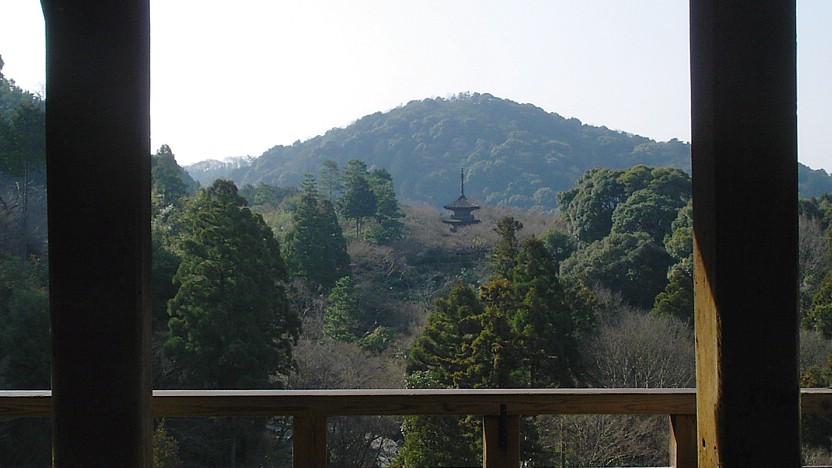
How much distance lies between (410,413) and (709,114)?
97 centimetres

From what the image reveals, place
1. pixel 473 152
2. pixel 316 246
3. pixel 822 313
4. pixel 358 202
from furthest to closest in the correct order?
pixel 473 152 → pixel 358 202 → pixel 316 246 → pixel 822 313

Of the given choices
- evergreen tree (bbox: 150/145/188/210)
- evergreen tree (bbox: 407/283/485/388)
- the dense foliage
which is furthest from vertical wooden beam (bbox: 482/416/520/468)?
evergreen tree (bbox: 150/145/188/210)

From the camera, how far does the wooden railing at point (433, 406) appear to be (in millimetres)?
1633

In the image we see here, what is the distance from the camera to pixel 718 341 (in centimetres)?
98

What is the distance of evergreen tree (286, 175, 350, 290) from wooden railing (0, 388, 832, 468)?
62.8ft

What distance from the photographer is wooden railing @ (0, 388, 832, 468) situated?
1.63m

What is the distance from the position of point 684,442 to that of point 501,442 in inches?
16.9

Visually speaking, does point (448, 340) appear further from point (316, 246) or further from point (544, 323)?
point (316, 246)

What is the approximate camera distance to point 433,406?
5.50 feet

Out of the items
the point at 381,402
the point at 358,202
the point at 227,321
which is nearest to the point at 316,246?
the point at 358,202

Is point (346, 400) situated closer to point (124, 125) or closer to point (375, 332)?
point (124, 125)

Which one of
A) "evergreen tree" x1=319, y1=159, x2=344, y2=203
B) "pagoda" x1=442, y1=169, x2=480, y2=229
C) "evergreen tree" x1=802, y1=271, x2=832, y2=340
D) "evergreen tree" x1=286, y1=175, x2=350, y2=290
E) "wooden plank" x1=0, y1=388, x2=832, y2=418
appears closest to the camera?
"wooden plank" x1=0, y1=388, x2=832, y2=418

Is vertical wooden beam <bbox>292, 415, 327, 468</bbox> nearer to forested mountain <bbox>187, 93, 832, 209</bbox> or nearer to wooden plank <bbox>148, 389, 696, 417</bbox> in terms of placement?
wooden plank <bbox>148, 389, 696, 417</bbox>

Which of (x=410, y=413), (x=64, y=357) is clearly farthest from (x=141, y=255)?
(x=410, y=413)
